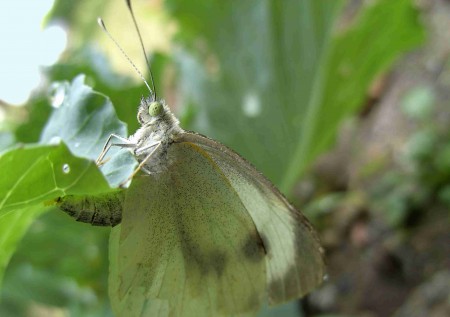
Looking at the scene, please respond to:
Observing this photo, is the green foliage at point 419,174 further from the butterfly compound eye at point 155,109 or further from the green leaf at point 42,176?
the green leaf at point 42,176

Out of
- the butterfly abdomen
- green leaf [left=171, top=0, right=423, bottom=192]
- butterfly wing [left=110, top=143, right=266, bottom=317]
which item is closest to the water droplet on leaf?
the butterfly abdomen

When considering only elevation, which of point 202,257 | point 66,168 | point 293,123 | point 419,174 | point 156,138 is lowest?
point 66,168

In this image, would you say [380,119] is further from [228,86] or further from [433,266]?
[228,86]

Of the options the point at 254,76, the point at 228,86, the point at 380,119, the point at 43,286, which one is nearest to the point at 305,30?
the point at 254,76

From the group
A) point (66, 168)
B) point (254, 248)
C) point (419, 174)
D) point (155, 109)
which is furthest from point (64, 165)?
point (419, 174)

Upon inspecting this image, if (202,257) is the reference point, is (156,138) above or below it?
above

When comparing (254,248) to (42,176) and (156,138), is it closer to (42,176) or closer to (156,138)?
(156,138)
